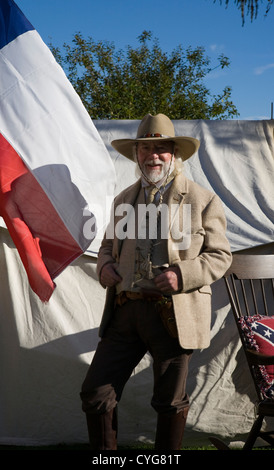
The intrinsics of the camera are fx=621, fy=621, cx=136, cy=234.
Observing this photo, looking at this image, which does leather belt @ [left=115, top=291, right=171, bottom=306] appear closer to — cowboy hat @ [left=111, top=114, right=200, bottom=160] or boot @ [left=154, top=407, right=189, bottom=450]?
boot @ [left=154, top=407, right=189, bottom=450]

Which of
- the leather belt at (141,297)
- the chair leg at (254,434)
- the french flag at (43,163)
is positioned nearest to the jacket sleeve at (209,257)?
the leather belt at (141,297)

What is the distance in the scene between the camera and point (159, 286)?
2709 mm

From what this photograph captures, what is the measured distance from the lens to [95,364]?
2852 millimetres

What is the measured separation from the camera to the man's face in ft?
9.63

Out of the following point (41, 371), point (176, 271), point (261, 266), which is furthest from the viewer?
point (41, 371)

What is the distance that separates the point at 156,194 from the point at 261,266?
927 millimetres

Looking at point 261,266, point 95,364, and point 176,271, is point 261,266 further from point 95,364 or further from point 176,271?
point 95,364

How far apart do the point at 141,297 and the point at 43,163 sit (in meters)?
0.79

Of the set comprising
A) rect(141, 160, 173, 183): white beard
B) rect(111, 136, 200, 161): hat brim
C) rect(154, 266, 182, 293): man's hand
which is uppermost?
rect(111, 136, 200, 161): hat brim

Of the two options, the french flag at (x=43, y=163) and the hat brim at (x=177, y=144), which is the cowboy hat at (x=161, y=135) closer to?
the hat brim at (x=177, y=144)

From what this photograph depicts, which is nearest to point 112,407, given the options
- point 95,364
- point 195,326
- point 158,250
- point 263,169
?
point 95,364

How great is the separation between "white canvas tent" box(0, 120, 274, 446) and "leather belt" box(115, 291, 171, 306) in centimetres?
105

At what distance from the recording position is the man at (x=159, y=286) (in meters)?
2.77

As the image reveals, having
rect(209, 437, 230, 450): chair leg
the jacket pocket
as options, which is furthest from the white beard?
rect(209, 437, 230, 450): chair leg
